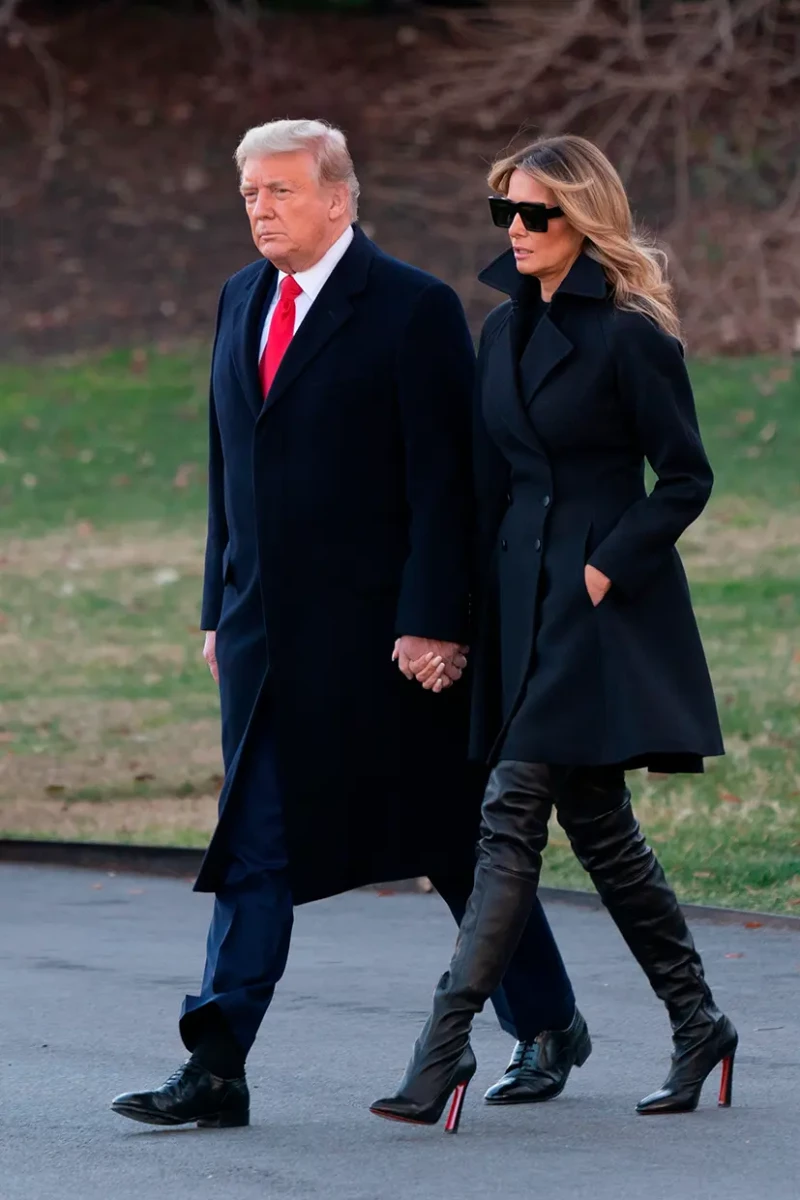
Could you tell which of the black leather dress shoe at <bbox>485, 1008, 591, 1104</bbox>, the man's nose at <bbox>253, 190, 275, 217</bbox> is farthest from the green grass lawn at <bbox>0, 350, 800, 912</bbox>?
the man's nose at <bbox>253, 190, 275, 217</bbox>

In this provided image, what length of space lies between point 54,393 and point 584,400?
16.7 metres

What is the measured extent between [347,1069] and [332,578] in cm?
111

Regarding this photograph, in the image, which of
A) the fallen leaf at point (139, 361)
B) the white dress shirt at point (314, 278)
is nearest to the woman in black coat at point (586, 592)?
the white dress shirt at point (314, 278)

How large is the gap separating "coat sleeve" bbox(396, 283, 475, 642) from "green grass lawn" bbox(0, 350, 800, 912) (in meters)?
2.79

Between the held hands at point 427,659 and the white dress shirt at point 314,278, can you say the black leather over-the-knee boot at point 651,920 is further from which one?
the white dress shirt at point 314,278

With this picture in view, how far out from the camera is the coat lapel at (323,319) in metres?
5.11

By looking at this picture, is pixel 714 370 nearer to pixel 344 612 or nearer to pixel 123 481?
pixel 123 481

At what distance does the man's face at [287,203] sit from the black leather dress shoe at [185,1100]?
160 centimetres

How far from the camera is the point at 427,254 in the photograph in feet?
79.7

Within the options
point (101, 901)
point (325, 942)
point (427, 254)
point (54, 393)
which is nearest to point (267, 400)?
point (325, 942)

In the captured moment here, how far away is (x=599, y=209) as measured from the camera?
196 inches

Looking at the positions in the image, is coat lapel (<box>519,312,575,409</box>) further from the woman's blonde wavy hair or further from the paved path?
the paved path

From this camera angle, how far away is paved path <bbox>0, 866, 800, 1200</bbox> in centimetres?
458

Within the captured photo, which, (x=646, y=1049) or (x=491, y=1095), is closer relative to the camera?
(x=491, y=1095)
